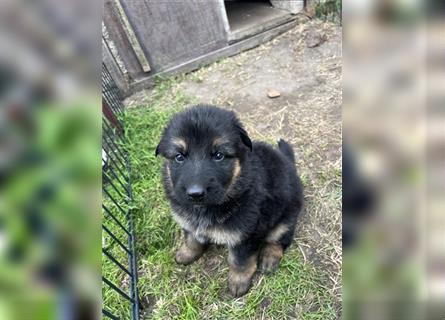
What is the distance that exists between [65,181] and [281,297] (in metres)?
2.44

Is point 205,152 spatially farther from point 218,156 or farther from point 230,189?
point 230,189

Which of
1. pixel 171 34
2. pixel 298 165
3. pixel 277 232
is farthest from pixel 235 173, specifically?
pixel 171 34

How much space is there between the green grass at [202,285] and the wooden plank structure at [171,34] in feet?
7.08

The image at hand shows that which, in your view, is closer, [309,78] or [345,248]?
[345,248]

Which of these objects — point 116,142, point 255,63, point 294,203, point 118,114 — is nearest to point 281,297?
point 294,203

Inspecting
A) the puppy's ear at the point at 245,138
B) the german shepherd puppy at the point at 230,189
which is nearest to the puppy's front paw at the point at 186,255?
the german shepherd puppy at the point at 230,189

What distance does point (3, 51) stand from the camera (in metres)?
0.35

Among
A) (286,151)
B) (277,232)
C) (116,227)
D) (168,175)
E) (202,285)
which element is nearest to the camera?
(168,175)

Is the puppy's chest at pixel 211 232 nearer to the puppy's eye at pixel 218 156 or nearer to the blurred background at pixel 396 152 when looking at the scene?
the puppy's eye at pixel 218 156

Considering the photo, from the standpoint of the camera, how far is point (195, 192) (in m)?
2.10

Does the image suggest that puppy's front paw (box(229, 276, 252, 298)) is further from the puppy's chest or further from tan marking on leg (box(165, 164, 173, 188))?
tan marking on leg (box(165, 164, 173, 188))

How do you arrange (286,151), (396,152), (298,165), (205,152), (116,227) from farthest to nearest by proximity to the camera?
1. (298,165)
2. (116,227)
3. (286,151)
4. (205,152)
5. (396,152)

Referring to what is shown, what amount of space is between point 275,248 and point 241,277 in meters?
0.35

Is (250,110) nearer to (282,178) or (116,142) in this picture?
(116,142)
